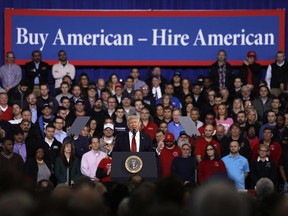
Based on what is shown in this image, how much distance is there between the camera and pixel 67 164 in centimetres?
1497

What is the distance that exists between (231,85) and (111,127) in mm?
4452

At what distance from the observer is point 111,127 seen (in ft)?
52.1

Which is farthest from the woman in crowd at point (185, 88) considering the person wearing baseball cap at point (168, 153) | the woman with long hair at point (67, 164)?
the woman with long hair at point (67, 164)

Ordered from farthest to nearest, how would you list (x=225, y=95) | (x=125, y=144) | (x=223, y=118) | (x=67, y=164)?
(x=225, y=95) → (x=223, y=118) → (x=67, y=164) → (x=125, y=144)

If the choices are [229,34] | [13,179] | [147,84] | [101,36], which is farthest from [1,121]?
[13,179]

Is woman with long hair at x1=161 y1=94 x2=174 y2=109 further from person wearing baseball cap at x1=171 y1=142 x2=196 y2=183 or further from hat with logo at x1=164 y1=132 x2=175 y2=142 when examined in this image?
person wearing baseball cap at x1=171 y1=142 x2=196 y2=183

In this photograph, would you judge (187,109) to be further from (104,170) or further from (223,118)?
(104,170)

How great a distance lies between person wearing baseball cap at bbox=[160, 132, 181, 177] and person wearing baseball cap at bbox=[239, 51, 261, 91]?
4840 mm

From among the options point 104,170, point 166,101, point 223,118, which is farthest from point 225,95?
point 104,170

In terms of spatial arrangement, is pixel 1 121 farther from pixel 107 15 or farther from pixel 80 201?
pixel 80 201

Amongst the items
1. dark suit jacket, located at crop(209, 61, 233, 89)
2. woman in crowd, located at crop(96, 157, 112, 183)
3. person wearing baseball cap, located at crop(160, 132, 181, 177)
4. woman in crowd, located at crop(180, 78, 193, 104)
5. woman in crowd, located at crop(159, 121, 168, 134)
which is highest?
dark suit jacket, located at crop(209, 61, 233, 89)

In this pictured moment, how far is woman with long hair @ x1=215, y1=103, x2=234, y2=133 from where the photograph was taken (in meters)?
17.1

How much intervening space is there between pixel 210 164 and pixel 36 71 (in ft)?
21.4

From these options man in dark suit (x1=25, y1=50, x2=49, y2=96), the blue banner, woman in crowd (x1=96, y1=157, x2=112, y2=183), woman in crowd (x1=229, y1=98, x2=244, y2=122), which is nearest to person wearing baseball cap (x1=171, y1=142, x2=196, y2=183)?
woman in crowd (x1=96, y1=157, x2=112, y2=183)
